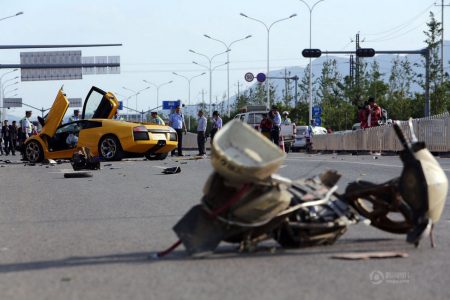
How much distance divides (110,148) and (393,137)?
12417 millimetres

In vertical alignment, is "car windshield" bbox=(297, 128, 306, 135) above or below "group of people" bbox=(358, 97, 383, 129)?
below

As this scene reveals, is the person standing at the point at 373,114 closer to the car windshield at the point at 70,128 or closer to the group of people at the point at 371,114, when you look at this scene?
the group of people at the point at 371,114

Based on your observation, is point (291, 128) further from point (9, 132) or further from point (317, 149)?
point (9, 132)

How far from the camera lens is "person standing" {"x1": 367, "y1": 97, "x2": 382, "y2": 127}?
32.0 meters

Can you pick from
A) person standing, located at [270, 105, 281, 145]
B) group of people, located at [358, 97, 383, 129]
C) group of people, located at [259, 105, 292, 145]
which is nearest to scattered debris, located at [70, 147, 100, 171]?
group of people, located at [259, 105, 292, 145]

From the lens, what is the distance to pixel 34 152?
2733 cm

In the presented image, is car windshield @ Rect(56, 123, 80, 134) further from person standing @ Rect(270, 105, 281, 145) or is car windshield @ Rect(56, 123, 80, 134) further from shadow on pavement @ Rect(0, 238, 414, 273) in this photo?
shadow on pavement @ Rect(0, 238, 414, 273)

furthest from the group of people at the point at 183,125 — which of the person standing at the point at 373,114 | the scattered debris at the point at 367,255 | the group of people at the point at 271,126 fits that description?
the scattered debris at the point at 367,255

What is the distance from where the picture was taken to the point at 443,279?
19.9 ft

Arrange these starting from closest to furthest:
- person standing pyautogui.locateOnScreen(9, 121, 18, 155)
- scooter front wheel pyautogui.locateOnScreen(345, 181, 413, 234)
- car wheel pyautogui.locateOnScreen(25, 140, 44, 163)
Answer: scooter front wheel pyautogui.locateOnScreen(345, 181, 413, 234) < car wheel pyautogui.locateOnScreen(25, 140, 44, 163) < person standing pyautogui.locateOnScreen(9, 121, 18, 155)

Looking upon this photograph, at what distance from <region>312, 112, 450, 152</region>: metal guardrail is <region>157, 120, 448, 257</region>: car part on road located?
20.5 metres

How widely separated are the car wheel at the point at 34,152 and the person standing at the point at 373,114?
11381 millimetres

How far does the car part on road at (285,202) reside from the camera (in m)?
6.57

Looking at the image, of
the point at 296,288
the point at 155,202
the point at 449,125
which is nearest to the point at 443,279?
the point at 296,288
